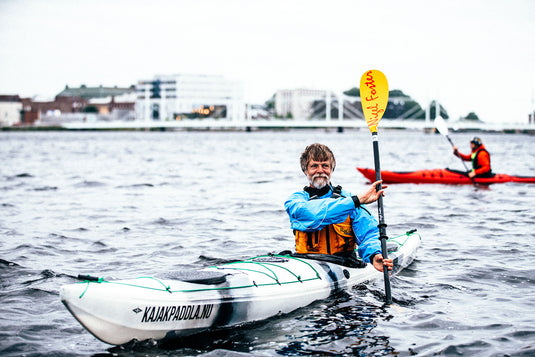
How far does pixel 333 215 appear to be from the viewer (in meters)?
5.06

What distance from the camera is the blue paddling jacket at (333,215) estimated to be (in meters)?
5.04

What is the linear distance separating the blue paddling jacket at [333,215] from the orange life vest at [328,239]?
8cm

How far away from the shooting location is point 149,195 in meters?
14.5

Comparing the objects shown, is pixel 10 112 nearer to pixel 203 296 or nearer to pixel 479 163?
pixel 479 163

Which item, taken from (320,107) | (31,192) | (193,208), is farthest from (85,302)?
(320,107)

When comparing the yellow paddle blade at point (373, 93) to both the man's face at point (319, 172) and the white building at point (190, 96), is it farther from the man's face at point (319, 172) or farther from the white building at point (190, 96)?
the white building at point (190, 96)

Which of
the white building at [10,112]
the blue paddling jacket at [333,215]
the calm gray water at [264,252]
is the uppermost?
the white building at [10,112]

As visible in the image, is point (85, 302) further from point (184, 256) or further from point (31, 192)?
point (31, 192)

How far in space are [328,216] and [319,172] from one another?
0.39 metres

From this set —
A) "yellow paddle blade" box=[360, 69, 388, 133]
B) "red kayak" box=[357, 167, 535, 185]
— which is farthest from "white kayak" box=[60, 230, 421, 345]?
"red kayak" box=[357, 167, 535, 185]

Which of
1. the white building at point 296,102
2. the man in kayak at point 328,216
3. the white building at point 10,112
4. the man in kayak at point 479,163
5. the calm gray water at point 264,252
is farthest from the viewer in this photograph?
the white building at point 296,102

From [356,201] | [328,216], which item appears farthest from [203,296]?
[356,201]

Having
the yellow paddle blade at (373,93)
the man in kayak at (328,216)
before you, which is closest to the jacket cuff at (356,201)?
the man in kayak at (328,216)

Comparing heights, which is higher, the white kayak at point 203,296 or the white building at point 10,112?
the white building at point 10,112
